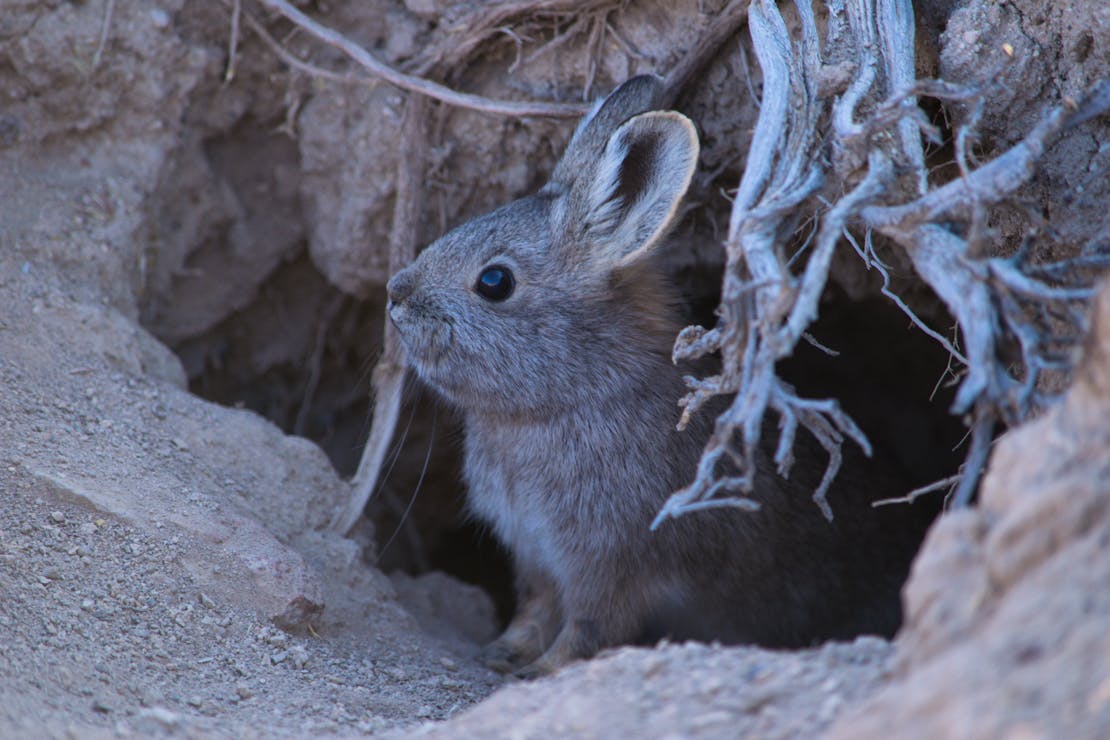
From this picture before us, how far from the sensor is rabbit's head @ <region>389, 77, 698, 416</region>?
439cm

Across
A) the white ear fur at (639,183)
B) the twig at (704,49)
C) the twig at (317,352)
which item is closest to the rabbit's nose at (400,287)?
the white ear fur at (639,183)

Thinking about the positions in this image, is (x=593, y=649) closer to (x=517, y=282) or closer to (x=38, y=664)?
(x=517, y=282)

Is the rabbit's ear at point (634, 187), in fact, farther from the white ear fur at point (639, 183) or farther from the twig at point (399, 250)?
the twig at point (399, 250)

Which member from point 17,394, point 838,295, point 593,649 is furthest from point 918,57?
point 17,394

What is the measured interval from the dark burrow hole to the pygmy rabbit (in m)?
1.56

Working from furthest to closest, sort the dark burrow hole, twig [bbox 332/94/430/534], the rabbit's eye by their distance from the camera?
the dark burrow hole, twig [bbox 332/94/430/534], the rabbit's eye

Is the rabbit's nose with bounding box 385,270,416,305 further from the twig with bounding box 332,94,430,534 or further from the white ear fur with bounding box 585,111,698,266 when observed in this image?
the white ear fur with bounding box 585,111,698,266

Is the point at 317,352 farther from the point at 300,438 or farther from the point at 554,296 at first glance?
the point at 554,296

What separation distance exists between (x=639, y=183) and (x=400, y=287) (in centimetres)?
109

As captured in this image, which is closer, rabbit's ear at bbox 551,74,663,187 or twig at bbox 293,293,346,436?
rabbit's ear at bbox 551,74,663,187

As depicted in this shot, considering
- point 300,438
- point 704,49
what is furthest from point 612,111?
point 300,438

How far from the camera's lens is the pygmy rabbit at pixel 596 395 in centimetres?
→ 436

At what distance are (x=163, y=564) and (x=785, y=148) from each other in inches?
98.5

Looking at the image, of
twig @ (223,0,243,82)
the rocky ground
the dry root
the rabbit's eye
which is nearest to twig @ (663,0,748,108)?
the rocky ground
